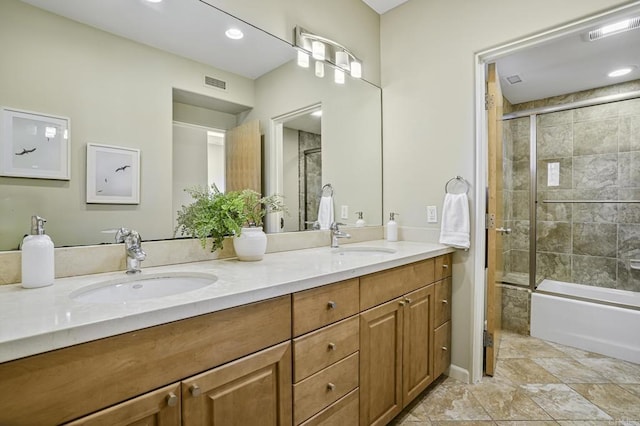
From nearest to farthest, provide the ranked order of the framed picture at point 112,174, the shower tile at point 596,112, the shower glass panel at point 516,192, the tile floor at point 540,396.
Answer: the framed picture at point 112,174 → the tile floor at point 540,396 → the shower tile at point 596,112 → the shower glass panel at point 516,192

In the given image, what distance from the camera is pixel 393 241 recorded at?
7.34 ft

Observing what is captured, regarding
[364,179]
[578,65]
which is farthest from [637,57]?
[364,179]

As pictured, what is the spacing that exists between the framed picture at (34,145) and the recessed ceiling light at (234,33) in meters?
0.83

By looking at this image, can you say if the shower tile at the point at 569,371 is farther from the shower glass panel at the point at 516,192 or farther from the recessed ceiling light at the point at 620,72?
the recessed ceiling light at the point at 620,72

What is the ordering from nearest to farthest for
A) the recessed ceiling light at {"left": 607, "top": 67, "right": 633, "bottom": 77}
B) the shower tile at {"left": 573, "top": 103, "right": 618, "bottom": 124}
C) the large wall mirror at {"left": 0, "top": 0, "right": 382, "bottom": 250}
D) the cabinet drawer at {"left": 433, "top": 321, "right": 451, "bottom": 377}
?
the large wall mirror at {"left": 0, "top": 0, "right": 382, "bottom": 250} → the cabinet drawer at {"left": 433, "top": 321, "right": 451, "bottom": 377} → the recessed ceiling light at {"left": 607, "top": 67, "right": 633, "bottom": 77} → the shower tile at {"left": 573, "top": 103, "right": 618, "bottom": 124}

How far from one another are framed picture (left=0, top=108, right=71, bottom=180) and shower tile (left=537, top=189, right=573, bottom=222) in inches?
158

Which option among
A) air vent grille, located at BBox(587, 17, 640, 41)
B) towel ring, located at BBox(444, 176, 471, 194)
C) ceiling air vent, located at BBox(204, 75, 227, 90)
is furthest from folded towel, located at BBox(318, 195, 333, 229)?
air vent grille, located at BBox(587, 17, 640, 41)

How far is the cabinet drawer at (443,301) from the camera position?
186 cm

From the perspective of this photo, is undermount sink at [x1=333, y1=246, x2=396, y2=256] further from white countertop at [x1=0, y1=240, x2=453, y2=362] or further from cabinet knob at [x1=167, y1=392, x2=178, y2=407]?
cabinet knob at [x1=167, y1=392, x2=178, y2=407]

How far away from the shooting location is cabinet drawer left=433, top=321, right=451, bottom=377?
1842mm

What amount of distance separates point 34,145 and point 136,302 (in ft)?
2.35

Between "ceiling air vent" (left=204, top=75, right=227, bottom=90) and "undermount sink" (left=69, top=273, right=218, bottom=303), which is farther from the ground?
"ceiling air vent" (left=204, top=75, right=227, bottom=90)

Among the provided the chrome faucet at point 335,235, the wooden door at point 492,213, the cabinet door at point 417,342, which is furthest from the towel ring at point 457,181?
the chrome faucet at point 335,235

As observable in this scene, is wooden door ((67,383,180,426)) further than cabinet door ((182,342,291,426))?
No
